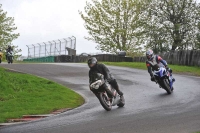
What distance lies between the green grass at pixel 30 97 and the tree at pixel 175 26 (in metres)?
37.2

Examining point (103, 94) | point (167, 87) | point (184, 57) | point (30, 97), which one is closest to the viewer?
point (103, 94)

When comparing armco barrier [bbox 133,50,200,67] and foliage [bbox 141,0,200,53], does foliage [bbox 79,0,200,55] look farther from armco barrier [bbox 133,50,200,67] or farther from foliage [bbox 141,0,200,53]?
armco barrier [bbox 133,50,200,67]

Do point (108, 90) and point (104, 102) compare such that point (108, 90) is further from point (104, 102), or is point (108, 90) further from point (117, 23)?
point (117, 23)

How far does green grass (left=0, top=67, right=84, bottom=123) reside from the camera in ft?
49.8

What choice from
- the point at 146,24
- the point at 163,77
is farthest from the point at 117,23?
the point at 163,77

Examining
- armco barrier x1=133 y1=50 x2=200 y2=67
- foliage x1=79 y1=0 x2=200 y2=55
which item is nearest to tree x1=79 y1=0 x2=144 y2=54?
foliage x1=79 y1=0 x2=200 y2=55

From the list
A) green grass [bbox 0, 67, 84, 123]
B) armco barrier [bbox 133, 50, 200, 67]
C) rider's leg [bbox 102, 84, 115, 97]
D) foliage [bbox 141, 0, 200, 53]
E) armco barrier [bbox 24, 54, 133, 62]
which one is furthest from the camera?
foliage [bbox 141, 0, 200, 53]

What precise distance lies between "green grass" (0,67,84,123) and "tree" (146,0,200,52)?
37244 mm

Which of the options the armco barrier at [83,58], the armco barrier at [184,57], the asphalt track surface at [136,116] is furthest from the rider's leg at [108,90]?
the armco barrier at [83,58]

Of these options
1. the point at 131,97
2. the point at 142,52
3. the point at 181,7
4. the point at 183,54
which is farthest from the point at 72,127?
the point at 142,52

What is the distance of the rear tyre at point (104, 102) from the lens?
14484 mm

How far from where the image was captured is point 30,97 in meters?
17.9

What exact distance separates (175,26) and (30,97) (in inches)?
1662

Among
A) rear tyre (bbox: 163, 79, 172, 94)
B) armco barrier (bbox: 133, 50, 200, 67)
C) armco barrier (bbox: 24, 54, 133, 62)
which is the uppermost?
armco barrier (bbox: 133, 50, 200, 67)
